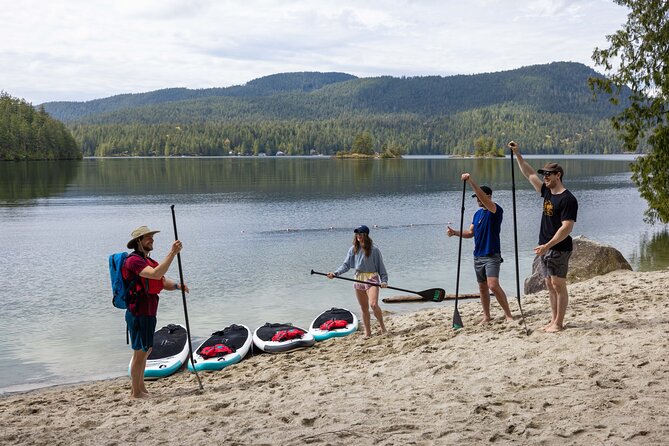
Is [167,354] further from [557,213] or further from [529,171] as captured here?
[557,213]

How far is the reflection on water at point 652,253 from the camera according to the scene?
910 inches

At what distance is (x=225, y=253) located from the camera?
27.6 m

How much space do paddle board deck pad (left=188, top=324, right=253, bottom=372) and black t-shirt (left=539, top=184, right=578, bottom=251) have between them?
571cm

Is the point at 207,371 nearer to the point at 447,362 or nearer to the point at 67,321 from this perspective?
the point at 447,362

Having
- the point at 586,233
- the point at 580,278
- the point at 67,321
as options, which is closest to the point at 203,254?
the point at 67,321

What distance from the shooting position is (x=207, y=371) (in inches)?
437

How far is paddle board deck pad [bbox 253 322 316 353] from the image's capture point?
11984mm

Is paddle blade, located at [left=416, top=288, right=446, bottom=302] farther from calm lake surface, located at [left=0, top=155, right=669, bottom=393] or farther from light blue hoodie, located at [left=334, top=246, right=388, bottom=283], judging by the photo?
light blue hoodie, located at [left=334, top=246, right=388, bottom=283]

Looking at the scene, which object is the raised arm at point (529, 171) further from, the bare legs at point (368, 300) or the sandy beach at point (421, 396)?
the bare legs at point (368, 300)

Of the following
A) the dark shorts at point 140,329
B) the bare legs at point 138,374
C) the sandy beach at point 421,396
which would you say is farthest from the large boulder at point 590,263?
the dark shorts at point 140,329

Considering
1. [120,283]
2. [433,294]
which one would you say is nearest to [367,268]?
[433,294]

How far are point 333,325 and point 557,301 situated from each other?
200 inches

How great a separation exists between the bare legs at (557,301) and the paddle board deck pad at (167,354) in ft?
20.4

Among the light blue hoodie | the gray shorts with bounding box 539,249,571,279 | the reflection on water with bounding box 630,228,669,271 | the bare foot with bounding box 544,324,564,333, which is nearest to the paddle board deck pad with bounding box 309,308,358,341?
the light blue hoodie
